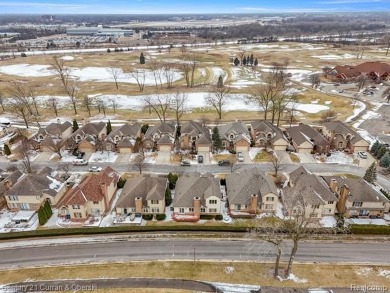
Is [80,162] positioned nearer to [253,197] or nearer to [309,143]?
[253,197]

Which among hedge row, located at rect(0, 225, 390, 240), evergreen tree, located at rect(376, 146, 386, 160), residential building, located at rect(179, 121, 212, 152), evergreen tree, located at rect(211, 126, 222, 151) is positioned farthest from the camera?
evergreen tree, located at rect(211, 126, 222, 151)

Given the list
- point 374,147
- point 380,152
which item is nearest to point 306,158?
point 380,152

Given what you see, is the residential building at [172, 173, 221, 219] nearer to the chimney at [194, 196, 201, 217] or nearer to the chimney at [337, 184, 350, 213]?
the chimney at [194, 196, 201, 217]

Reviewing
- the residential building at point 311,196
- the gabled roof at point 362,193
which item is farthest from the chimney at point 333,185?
the residential building at point 311,196

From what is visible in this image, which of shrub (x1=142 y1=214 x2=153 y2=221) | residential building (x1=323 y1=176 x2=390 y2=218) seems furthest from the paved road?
residential building (x1=323 y1=176 x2=390 y2=218)

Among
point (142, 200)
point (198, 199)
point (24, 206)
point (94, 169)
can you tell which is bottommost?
point (94, 169)
